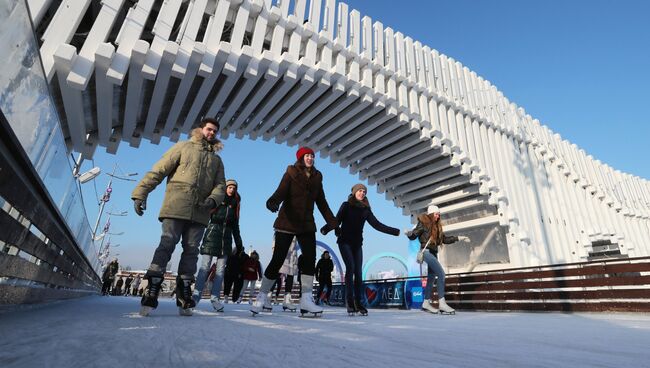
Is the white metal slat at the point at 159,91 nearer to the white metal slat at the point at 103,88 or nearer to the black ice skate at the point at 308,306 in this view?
the white metal slat at the point at 103,88

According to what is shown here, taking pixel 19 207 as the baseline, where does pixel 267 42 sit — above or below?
above

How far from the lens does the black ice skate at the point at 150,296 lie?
10.2ft

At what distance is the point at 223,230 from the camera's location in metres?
4.89

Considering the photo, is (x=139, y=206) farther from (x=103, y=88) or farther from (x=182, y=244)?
(x=103, y=88)

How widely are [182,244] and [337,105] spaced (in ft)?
23.7

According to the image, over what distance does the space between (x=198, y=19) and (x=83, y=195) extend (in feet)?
13.1

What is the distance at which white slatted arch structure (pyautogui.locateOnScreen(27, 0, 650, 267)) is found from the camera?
6250 mm

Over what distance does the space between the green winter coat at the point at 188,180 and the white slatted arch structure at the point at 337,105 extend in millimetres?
3200

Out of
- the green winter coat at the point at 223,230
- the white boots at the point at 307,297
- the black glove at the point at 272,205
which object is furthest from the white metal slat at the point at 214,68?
the white boots at the point at 307,297

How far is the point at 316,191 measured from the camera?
416 cm

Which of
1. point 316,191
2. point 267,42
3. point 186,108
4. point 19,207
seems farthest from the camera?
point 186,108

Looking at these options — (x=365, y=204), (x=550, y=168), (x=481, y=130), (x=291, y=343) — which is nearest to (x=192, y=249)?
(x=291, y=343)

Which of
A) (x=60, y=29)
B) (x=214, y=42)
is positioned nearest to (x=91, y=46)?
(x=60, y=29)

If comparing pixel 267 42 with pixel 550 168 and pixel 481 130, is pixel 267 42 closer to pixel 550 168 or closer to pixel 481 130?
pixel 481 130
